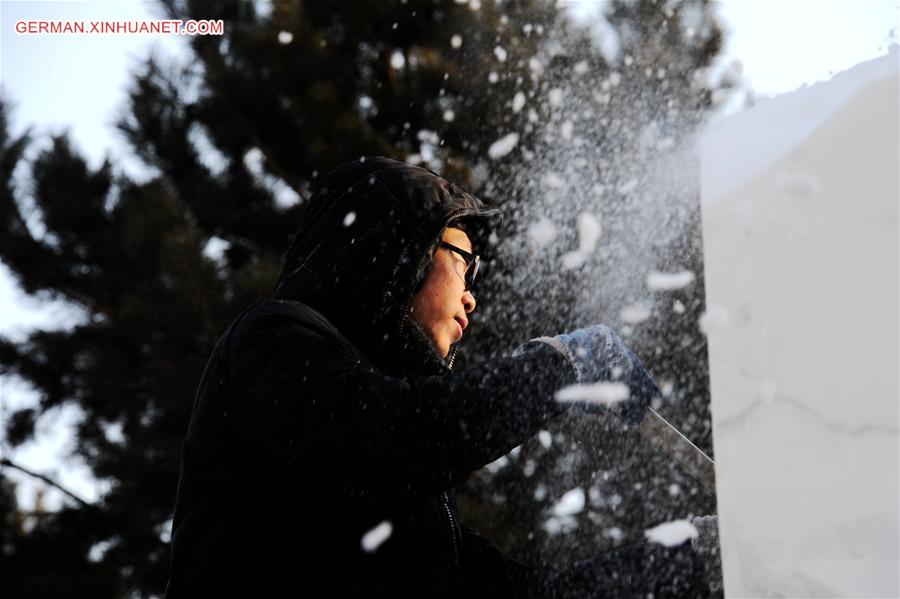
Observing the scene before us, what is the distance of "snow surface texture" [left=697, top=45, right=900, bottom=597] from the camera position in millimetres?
1032

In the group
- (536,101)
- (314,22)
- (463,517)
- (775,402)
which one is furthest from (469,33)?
(775,402)

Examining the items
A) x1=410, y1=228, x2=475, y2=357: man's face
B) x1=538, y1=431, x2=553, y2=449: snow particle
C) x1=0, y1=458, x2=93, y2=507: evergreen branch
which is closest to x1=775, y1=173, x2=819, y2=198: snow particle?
x1=410, y1=228, x2=475, y2=357: man's face

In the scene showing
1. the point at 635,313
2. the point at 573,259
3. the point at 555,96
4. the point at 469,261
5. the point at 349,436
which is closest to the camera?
the point at 349,436

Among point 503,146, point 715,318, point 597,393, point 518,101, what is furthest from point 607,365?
point 518,101

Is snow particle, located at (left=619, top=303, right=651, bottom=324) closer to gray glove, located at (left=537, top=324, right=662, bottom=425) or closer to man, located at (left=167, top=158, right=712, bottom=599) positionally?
man, located at (left=167, top=158, right=712, bottom=599)

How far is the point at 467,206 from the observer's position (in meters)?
1.88

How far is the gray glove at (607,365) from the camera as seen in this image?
1441 mm

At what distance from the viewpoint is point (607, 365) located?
148 centimetres

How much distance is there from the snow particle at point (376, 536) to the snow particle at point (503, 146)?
3.12 meters

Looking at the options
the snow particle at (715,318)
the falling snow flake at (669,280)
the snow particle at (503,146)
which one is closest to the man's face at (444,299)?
the snow particle at (715,318)

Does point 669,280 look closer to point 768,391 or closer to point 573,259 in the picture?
point 573,259

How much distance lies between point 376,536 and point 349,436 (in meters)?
0.21

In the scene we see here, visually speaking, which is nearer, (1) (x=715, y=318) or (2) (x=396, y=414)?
(1) (x=715, y=318)

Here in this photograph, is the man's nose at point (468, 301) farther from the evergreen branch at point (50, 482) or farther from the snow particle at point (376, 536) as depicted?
the evergreen branch at point (50, 482)
